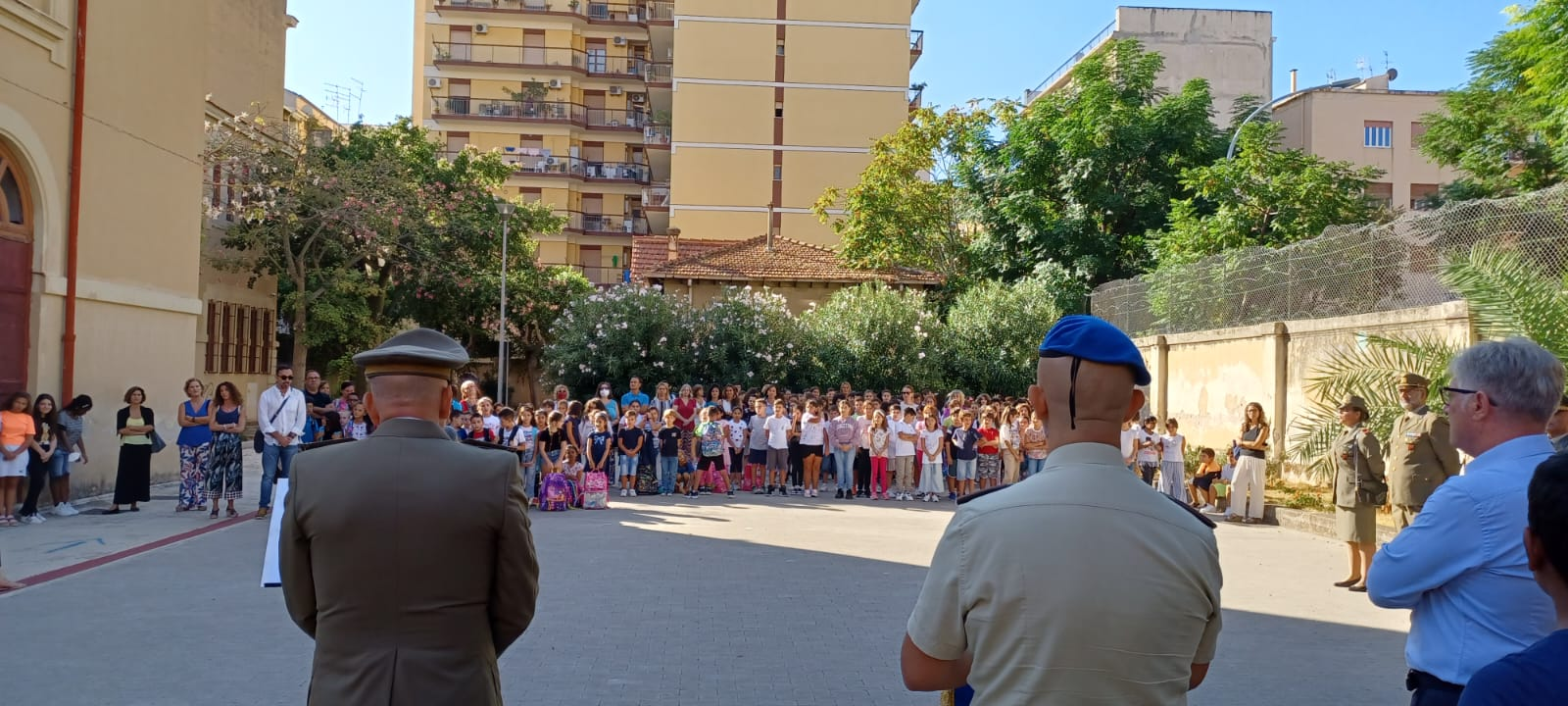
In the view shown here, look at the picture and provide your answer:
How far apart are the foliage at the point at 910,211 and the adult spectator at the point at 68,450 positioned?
24475 mm

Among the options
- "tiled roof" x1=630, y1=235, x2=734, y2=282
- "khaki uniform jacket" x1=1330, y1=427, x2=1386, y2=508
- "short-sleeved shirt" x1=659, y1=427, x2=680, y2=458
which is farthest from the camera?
"tiled roof" x1=630, y1=235, x2=734, y2=282

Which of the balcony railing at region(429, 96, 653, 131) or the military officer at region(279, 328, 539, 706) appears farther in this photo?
the balcony railing at region(429, 96, 653, 131)

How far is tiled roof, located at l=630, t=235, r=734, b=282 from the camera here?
127ft

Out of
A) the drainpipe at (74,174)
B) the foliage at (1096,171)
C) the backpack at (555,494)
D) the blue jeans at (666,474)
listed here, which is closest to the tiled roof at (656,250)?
the foliage at (1096,171)

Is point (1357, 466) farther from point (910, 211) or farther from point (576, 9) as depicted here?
point (576, 9)

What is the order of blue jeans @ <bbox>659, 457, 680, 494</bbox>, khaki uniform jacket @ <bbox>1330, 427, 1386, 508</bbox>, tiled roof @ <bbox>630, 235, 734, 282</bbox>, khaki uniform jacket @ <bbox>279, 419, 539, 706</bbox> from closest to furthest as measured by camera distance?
1. khaki uniform jacket @ <bbox>279, 419, 539, 706</bbox>
2. khaki uniform jacket @ <bbox>1330, 427, 1386, 508</bbox>
3. blue jeans @ <bbox>659, 457, 680, 494</bbox>
4. tiled roof @ <bbox>630, 235, 734, 282</bbox>

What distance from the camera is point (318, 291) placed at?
30.8 meters

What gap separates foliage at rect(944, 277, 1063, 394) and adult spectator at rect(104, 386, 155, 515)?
1881 centimetres

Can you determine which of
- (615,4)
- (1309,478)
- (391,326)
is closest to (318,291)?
(391,326)

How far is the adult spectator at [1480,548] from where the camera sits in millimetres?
3316

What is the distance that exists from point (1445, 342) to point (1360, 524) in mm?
4803

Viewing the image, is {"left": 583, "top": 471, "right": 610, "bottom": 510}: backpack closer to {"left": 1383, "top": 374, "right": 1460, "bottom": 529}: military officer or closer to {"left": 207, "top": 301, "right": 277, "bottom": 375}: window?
{"left": 1383, "top": 374, "right": 1460, "bottom": 529}: military officer

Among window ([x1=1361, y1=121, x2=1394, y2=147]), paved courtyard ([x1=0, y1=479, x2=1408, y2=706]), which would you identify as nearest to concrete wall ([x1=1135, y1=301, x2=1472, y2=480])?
paved courtyard ([x1=0, y1=479, x2=1408, y2=706])

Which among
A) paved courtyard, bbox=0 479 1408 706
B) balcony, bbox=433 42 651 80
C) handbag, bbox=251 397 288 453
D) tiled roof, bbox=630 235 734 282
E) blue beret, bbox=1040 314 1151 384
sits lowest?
paved courtyard, bbox=0 479 1408 706
